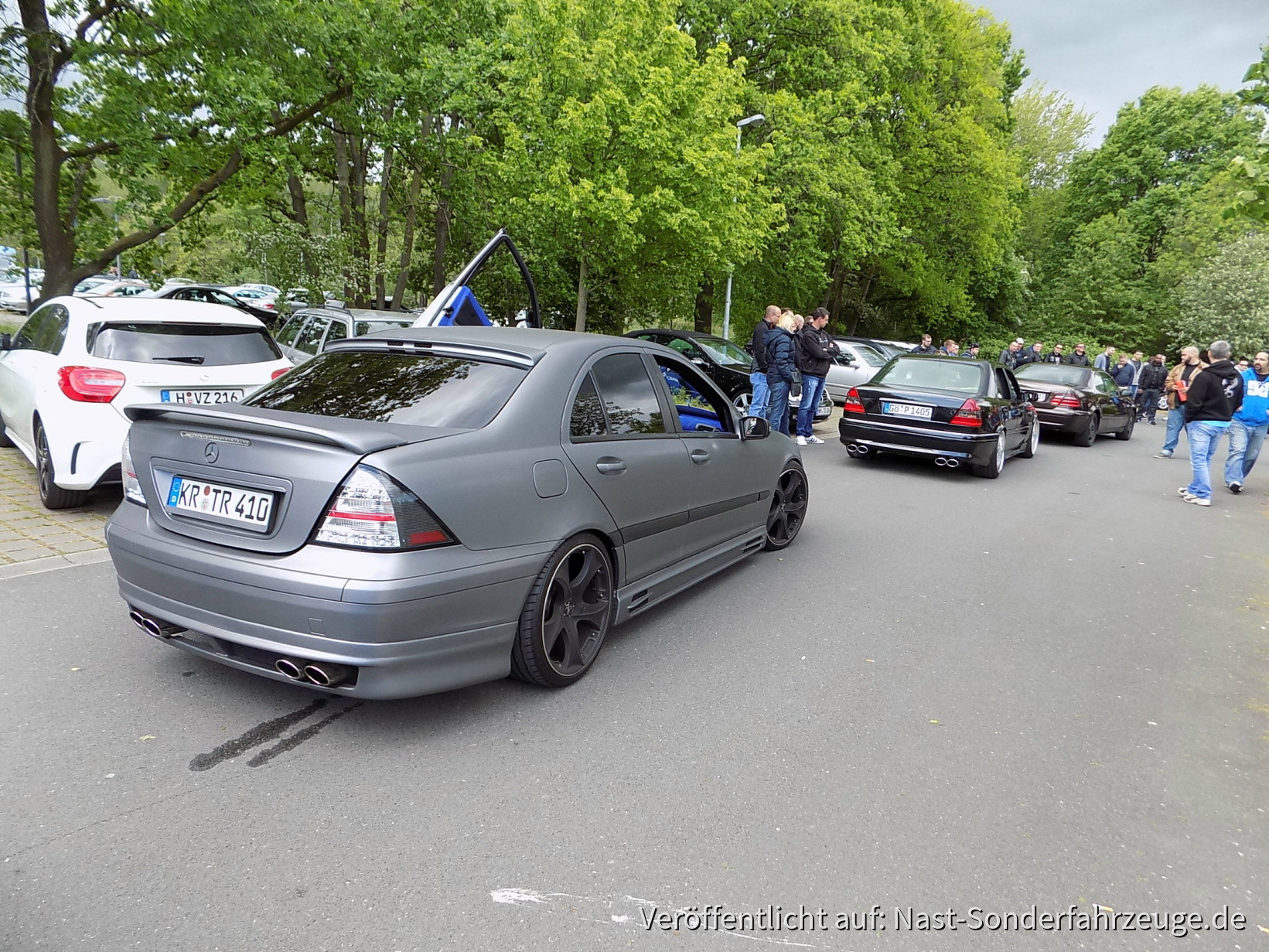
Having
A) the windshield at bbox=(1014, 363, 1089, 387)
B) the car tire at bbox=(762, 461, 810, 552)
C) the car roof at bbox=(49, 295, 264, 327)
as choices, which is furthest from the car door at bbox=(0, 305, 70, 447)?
the windshield at bbox=(1014, 363, 1089, 387)

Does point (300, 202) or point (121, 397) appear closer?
point (121, 397)

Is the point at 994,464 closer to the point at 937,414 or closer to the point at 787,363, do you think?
the point at 937,414

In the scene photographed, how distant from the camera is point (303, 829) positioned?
2686 mm

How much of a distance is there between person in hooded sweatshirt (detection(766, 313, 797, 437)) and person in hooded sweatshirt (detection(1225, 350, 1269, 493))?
532 centimetres

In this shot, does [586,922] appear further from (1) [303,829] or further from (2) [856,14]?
(2) [856,14]

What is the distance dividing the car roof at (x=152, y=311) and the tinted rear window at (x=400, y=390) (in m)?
2.97

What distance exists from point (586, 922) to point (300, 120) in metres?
15.1

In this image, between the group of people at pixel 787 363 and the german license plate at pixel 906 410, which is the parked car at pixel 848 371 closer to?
the group of people at pixel 787 363

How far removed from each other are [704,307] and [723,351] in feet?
40.7

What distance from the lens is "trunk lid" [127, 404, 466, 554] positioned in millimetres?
3070

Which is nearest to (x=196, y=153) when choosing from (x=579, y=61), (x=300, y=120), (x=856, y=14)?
(x=300, y=120)

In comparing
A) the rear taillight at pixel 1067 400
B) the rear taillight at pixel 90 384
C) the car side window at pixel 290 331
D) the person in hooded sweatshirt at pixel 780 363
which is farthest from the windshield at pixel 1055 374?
the rear taillight at pixel 90 384

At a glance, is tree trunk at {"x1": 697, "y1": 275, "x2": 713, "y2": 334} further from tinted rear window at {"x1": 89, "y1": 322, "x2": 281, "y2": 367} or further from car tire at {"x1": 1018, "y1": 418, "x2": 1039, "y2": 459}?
tinted rear window at {"x1": 89, "y1": 322, "x2": 281, "y2": 367}

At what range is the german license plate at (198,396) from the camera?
A: 20.0 ft
